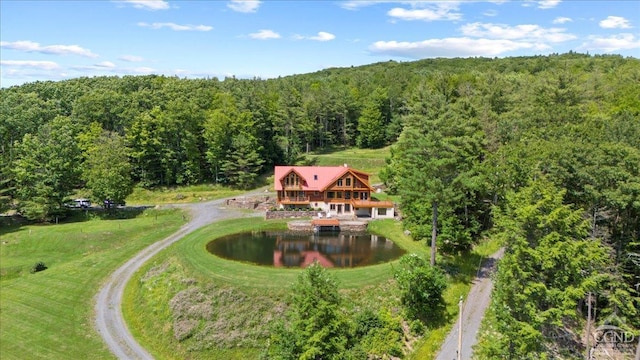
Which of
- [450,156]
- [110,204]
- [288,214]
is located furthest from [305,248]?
[110,204]

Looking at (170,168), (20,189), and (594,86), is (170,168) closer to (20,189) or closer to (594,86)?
(20,189)

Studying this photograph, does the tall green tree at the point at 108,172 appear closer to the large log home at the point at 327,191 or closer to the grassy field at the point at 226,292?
the grassy field at the point at 226,292

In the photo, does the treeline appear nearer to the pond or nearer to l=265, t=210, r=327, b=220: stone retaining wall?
the pond

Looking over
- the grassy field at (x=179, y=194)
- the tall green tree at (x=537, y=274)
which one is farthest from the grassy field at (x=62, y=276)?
the tall green tree at (x=537, y=274)

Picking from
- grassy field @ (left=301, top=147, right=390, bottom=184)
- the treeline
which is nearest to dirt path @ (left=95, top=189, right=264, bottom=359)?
the treeline

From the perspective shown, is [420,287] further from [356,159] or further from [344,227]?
[356,159]

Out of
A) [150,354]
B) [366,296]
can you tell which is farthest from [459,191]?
[150,354]
